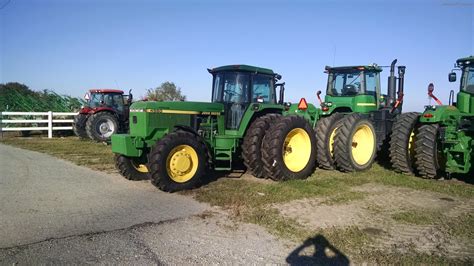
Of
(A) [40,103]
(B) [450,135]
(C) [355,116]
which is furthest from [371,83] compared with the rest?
(A) [40,103]

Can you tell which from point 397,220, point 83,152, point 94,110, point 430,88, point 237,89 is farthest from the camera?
point 94,110

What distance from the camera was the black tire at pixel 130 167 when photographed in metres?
7.89

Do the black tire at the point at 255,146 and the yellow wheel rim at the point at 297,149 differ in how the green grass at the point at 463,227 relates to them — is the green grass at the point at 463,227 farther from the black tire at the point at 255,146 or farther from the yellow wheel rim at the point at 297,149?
the black tire at the point at 255,146

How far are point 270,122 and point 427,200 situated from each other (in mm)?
3169

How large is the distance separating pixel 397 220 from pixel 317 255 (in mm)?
1812

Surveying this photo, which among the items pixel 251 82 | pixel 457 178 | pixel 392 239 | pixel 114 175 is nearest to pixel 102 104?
pixel 114 175

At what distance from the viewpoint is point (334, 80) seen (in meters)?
11.1

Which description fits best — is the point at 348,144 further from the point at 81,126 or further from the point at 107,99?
the point at 81,126

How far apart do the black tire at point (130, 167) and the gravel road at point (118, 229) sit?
28 cm

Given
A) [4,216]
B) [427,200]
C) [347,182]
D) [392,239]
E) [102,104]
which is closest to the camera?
[392,239]

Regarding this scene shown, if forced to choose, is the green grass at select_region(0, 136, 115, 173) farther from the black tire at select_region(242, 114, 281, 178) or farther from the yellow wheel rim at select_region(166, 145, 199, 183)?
the black tire at select_region(242, 114, 281, 178)

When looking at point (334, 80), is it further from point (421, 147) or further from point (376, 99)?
point (421, 147)

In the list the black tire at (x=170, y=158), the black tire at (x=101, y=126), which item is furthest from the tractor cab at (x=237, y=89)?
the black tire at (x=101, y=126)

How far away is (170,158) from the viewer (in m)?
6.95
